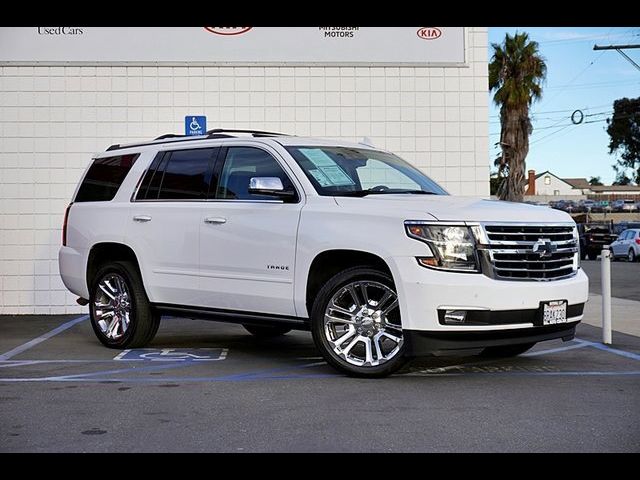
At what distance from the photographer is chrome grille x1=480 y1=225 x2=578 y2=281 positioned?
7070 millimetres

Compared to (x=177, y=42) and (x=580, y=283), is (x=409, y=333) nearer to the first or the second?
(x=580, y=283)

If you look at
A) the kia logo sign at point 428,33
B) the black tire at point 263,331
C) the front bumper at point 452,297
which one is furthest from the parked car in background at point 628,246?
the front bumper at point 452,297

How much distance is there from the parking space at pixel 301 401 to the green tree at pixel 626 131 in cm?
7045

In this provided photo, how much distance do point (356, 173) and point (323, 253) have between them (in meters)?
1.02

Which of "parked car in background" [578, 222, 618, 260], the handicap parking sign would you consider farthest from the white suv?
"parked car in background" [578, 222, 618, 260]

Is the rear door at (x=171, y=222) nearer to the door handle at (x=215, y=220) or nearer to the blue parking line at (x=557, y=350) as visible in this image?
the door handle at (x=215, y=220)

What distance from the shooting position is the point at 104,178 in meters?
9.97

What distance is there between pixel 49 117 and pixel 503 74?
1109 inches

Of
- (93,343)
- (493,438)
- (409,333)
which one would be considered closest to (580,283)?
(409,333)

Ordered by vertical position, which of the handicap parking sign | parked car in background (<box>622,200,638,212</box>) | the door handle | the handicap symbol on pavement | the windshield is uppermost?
parked car in background (<box>622,200,638,212</box>)

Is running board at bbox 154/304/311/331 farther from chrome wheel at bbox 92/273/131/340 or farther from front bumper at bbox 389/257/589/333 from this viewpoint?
front bumper at bbox 389/257/589/333

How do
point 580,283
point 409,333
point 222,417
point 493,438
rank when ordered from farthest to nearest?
point 580,283, point 409,333, point 222,417, point 493,438

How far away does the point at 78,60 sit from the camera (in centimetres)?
1359

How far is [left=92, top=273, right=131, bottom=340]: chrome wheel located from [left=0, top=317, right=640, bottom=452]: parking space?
0.27 m
